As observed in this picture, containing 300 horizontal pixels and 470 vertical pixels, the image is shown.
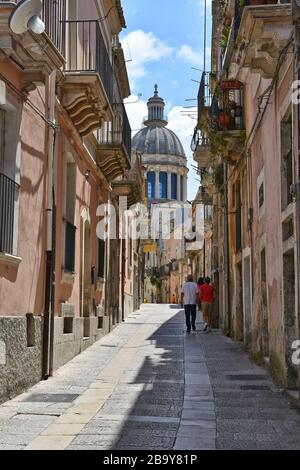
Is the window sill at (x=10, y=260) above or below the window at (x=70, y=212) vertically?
below

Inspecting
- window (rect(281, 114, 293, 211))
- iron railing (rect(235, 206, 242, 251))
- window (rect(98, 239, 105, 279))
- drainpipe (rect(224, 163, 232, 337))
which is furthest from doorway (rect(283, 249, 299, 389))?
drainpipe (rect(224, 163, 232, 337))

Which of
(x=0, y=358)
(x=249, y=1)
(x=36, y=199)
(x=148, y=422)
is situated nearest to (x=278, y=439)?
(x=148, y=422)

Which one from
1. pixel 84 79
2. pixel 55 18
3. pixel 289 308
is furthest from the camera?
pixel 84 79

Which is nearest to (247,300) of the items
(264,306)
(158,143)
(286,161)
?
(264,306)

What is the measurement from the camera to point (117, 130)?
16453 millimetres

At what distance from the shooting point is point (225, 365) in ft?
38.1

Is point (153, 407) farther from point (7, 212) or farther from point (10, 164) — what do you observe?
point (10, 164)

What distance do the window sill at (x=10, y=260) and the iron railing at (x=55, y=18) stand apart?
3003mm

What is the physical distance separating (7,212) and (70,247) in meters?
4.10

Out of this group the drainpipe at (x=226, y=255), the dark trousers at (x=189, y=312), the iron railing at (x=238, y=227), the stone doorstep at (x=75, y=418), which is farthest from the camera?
the dark trousers at (x=189, y=312)

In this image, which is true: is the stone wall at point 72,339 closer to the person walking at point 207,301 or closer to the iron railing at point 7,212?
the iron railing at point 7,212

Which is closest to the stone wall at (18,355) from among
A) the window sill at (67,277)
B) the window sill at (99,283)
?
the window sill at (67,277)

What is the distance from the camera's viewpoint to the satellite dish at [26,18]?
7371 mm

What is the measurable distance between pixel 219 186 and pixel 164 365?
348 inches
